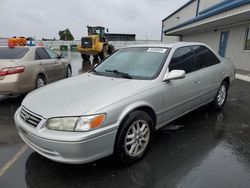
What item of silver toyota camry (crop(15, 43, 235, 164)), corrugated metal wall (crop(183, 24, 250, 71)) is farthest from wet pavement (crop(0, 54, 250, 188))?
corrugated metal wall (crop(183, 24, 250, 71))

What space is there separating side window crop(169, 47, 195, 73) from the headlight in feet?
5.47

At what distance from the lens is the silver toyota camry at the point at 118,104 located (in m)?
2.45

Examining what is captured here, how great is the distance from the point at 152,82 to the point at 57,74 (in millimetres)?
5210

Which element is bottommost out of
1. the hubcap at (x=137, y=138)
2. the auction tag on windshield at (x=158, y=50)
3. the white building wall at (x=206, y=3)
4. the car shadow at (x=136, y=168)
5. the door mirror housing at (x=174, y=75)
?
the car shadow at (x=136, y=168)

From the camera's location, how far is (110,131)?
8.36 feet

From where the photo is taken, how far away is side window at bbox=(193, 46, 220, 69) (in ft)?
14.2

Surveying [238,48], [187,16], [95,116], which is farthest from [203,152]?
[187,16]

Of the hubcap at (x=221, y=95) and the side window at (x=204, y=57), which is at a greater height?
the side window at (x=204, y=57)

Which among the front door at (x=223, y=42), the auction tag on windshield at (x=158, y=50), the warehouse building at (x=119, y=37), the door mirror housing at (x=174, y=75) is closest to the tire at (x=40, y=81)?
the auction tag on windshield at (x=158, y=50)

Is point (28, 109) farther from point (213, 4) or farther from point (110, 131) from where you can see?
point (213, 4)

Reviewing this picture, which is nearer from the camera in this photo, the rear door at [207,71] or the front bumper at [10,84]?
the rear door at [207,71]

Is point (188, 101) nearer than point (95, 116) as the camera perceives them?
No

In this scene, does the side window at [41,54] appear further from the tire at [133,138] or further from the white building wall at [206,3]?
the white building wall at [206,3]

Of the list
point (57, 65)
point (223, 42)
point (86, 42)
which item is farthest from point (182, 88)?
point (86, 42)
